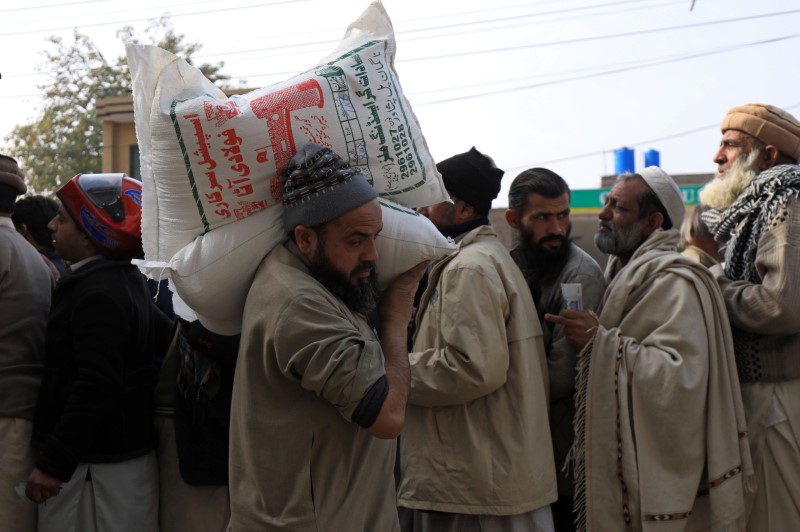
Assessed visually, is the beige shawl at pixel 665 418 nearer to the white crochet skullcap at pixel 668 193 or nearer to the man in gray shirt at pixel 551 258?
the man in gray shirt at pixel 551 258

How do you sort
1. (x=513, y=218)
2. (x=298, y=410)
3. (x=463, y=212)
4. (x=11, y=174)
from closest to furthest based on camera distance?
(x=298, y=410) → (x=11, y=174) → (x=463, y=212) → (x=513, y=218)

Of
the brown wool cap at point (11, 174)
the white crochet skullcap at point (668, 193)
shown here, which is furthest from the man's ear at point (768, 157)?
the brown wool cap at point (11, 174)

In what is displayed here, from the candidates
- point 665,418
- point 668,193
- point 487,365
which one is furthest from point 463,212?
point 665,418

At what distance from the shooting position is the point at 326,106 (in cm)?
263

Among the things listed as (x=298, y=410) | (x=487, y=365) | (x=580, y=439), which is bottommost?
(x=580, y=439)

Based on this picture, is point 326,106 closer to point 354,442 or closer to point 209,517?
point 354,442

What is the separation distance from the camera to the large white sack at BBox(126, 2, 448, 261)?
2484 millimetres

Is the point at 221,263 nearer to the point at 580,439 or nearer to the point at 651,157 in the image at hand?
the point at 580,439

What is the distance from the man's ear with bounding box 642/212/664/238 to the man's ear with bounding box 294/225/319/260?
2378 mm

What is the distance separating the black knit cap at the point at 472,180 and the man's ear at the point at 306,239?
5.99ft

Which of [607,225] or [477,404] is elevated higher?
[607,225]

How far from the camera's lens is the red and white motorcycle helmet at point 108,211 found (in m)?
3.51

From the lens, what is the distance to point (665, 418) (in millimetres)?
3748

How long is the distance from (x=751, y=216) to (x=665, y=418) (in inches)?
44.7
